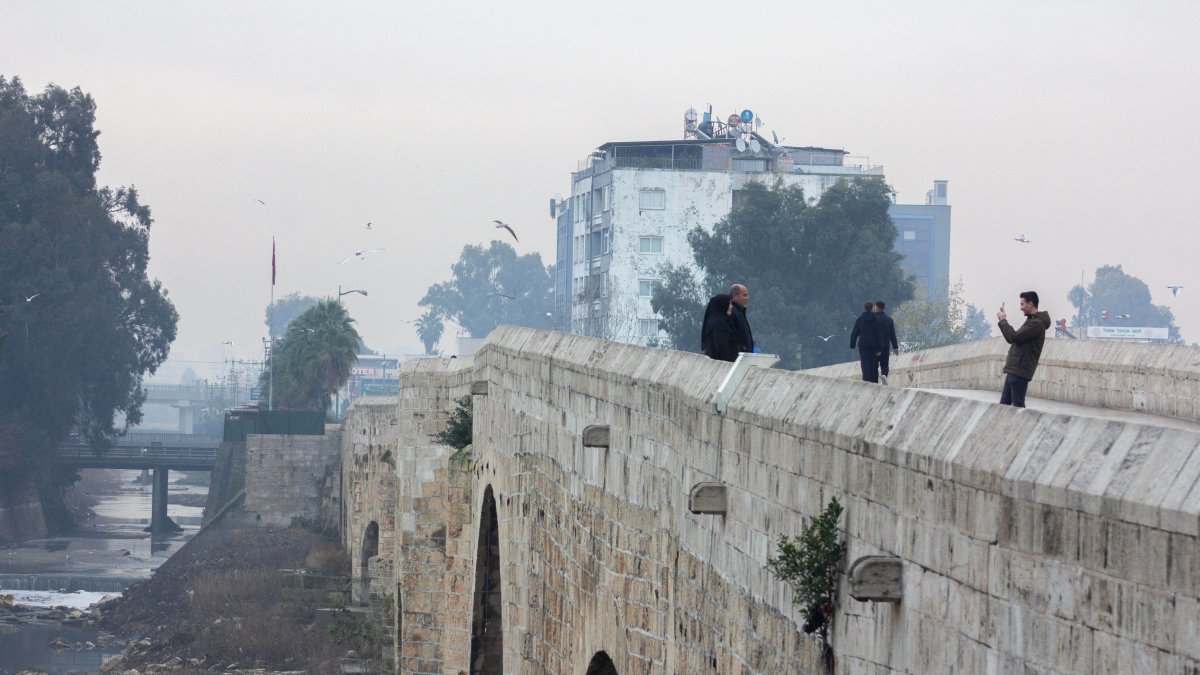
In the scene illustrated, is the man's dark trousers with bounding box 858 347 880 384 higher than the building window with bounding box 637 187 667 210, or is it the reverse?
the building window with bounding box 637 187 667 210

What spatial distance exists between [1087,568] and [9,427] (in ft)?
214

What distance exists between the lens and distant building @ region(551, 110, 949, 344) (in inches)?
2891

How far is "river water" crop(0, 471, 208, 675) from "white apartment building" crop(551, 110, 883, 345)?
2281 centimetres

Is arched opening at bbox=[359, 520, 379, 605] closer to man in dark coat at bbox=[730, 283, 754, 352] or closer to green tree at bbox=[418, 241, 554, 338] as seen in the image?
man in dark coat at bbox=[730, 283, 754, 352]

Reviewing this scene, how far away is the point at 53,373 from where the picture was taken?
66938mm

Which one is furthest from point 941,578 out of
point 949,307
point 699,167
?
point 699,167

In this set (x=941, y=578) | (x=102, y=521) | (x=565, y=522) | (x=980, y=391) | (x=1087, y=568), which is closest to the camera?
(x=1087, y=568)

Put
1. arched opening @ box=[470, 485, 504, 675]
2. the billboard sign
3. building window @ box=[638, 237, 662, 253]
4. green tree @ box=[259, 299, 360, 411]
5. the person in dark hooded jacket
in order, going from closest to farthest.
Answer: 1. the person in dark hooded jacket
2. arched opening @ box=[470, 485, 504, 675]
3. green tree @ box=[259, 299, 360, 411]
4. building window @ box=[638, 237, 662, 253]
5. the billboard sign

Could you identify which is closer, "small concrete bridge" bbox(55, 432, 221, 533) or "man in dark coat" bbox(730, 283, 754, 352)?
"man in dark coat" bbox(730, 283, 754, 352)

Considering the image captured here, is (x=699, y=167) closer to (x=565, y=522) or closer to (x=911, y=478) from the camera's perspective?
(x=565, y=522)

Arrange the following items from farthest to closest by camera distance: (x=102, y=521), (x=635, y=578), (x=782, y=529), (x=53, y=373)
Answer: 1. (x=102, y=521)
2. (x=53, y=373)
3. (x=635, y=578)
4. (x=782, y=529)

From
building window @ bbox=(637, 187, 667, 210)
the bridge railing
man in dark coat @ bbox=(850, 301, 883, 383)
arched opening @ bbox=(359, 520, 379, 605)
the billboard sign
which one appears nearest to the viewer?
man in dark coat @ bbox=(850, 301, 883, 383)

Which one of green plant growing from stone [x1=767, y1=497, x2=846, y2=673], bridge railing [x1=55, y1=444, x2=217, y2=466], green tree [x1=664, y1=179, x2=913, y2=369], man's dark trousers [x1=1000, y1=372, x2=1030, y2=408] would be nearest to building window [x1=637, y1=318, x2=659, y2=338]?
green tree [x1=664, y1=179, x2=913, y2=369]

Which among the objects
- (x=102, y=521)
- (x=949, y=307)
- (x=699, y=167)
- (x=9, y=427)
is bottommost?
(x=102, y=521)
